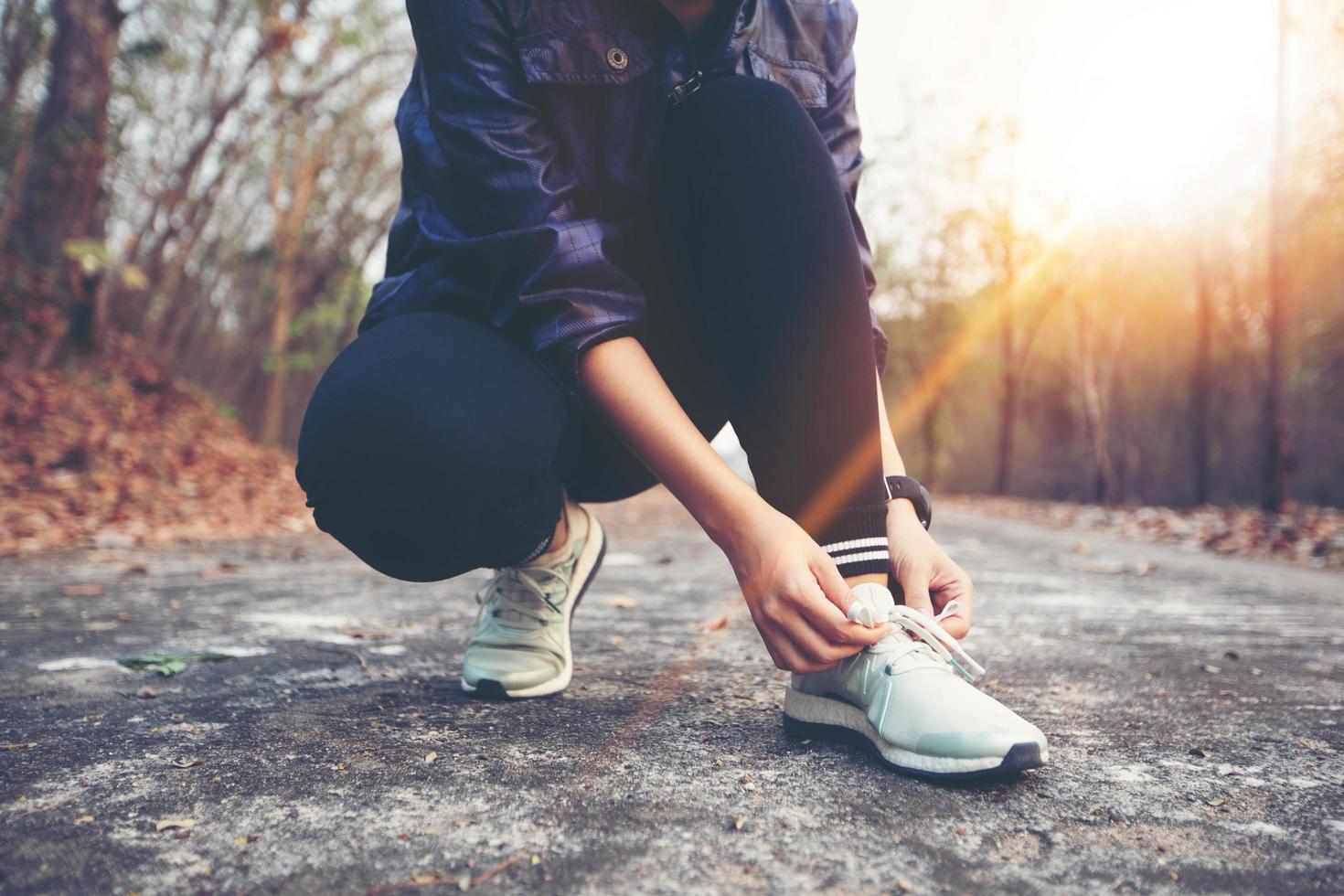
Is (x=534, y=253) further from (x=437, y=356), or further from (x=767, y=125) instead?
(x=767, y=125)

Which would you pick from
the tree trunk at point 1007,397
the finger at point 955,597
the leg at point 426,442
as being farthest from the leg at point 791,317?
the tree trunk at point 1007,397

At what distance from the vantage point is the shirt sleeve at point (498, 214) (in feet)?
3.38

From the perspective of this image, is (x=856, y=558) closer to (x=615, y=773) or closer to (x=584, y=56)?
(x=615, y=773)

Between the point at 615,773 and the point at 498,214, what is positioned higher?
the point at 498,214

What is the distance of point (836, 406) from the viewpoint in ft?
3.40

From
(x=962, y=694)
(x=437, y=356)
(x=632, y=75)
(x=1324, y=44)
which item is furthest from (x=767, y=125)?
(x=1324, y=44)

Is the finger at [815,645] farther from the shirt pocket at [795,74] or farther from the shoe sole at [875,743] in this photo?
the shirt pocket at [795,74]

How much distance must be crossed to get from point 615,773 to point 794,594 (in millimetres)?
303

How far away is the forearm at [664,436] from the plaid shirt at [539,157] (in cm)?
3

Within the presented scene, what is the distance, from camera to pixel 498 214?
1.07 m

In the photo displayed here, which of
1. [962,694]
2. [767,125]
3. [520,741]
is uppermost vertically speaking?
[767,125]

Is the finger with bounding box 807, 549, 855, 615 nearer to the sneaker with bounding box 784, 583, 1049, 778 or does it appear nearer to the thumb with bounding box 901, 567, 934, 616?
the sneaker with bounding box 784, 583, 1049, 778

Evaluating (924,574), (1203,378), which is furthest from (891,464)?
(1203,378)

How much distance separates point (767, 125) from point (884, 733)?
0.75 meters
